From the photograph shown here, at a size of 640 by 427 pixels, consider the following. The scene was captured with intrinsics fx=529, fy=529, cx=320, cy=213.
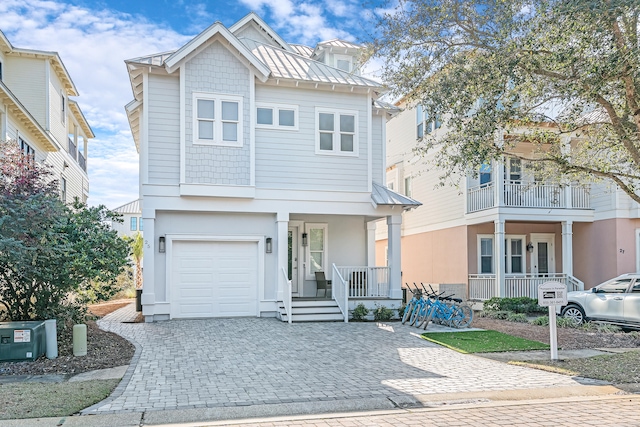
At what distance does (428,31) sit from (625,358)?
7.75 meters

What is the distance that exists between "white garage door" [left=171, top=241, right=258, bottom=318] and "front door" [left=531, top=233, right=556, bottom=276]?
1272 cm

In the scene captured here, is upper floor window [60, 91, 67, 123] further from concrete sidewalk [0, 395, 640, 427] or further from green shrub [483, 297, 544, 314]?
concrete sidewalk [0, 395, 640, 427]

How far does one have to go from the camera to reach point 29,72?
2162cm

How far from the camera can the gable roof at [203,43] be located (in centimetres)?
1469

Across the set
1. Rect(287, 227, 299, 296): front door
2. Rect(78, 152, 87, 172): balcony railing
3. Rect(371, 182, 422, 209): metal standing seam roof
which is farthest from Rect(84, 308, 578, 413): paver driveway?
Rect(78, 152, 87, 172): balcony railing

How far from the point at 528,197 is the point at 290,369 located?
567 inches

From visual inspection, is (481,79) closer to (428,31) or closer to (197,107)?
(428,31)

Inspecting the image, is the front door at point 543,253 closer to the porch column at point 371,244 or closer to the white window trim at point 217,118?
the porch column at point 371,244

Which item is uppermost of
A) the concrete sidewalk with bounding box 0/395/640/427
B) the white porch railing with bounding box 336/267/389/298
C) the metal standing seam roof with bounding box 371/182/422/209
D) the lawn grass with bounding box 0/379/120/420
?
the metal standing seam roof with bounding box 371/182/422/209

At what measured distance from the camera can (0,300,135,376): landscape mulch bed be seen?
9016 millimetres

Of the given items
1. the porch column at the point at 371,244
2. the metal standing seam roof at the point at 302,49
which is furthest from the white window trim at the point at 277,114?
the metal standing seam roof at the point at 302,49

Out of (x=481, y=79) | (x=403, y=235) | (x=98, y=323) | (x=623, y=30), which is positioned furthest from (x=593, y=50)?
(x=403, y=235)

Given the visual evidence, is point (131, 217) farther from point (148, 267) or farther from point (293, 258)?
point (148, 267)

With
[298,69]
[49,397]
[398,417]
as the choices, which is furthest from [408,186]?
[49,397]
